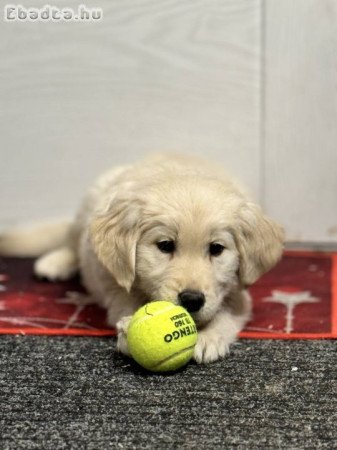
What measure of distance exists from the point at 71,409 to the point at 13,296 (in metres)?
1.00

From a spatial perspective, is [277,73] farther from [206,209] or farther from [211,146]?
[206,209]

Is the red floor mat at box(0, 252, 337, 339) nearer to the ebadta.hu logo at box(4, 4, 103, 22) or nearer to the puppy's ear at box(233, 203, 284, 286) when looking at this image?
the puppy's ear at box(233, 203, 284, 286)

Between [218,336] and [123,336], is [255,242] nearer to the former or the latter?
[218,336]

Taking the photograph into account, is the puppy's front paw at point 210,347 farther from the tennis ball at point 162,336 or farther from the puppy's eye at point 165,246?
the puppy's eye at point 165,246

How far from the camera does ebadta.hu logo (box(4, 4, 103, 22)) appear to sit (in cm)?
311

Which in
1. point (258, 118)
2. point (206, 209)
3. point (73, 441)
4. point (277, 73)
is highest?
point (277, 73)

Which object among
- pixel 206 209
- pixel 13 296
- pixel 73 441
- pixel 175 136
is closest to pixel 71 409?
pixel 73 441

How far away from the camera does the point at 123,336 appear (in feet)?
7.00

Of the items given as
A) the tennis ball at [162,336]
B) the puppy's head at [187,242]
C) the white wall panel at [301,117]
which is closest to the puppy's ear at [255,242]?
the puppy's head at [187,242]

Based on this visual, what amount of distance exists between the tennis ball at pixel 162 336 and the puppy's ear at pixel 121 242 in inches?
8.6

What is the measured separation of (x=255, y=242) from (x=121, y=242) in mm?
429

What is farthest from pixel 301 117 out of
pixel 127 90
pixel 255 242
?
pixel 255 242

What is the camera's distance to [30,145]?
332 centimetres

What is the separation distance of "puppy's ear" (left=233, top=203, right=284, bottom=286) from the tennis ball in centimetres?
34
